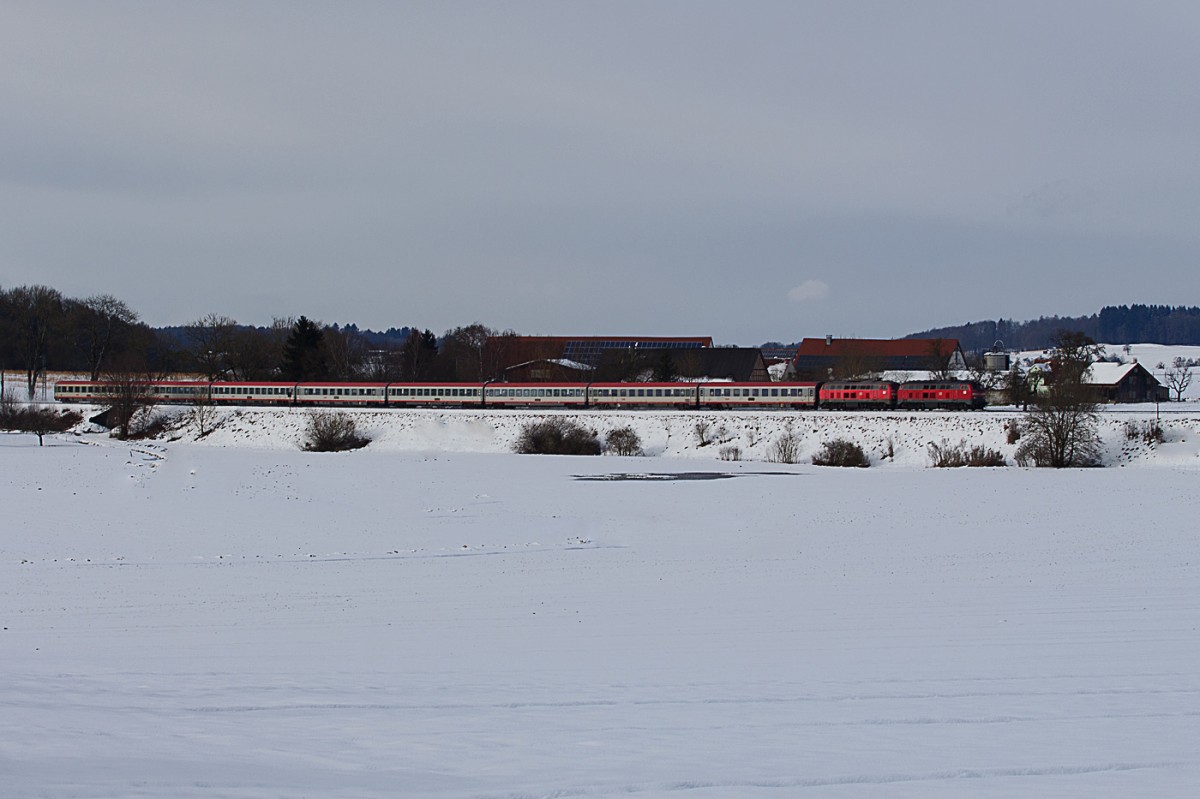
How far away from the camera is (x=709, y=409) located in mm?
73438

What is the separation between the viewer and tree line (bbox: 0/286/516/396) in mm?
110375

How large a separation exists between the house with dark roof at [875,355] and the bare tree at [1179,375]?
79.5ft

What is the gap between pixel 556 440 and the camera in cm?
6291

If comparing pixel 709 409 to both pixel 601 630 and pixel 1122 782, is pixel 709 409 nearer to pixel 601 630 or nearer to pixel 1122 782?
pixel 601 630

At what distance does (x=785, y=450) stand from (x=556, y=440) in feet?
45.0

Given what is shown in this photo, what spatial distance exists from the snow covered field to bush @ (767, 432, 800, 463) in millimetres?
25822

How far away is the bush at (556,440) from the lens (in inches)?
2451

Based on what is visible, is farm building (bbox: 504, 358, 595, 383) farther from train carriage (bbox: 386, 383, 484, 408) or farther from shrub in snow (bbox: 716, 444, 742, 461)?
shrub in snow (bbox: 716, 444, 742, 461)

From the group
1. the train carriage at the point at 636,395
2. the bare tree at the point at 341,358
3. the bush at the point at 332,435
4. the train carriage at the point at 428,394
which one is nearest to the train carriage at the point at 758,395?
the train carriage at the point at 636,395

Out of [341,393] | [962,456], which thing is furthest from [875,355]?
[962,456]

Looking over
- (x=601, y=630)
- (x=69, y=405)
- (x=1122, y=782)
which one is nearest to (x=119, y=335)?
(x=69, y=405)

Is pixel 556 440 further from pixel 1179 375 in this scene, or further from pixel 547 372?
pixel 1179 375

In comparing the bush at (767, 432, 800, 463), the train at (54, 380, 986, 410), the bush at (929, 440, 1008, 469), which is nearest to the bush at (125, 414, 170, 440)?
the train at (54, 380, 986, 410)

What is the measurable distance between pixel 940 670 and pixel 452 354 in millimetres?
114090
